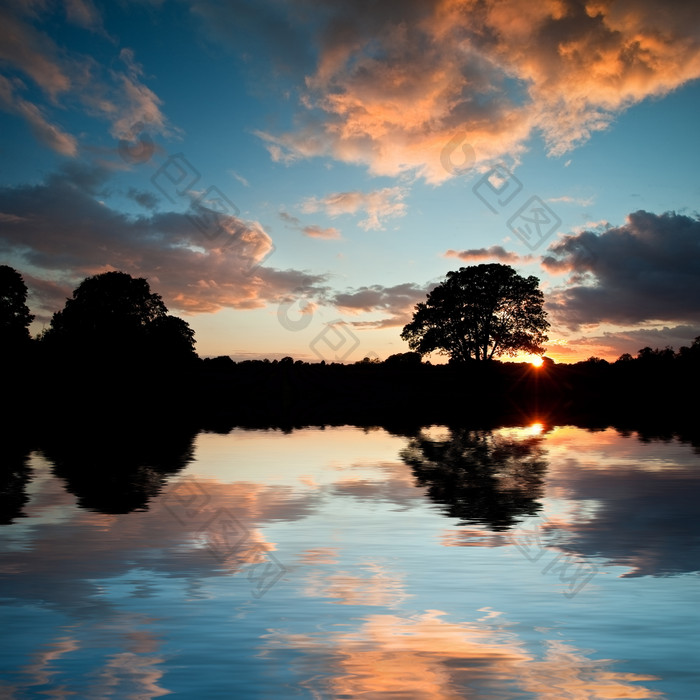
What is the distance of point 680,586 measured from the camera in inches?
319

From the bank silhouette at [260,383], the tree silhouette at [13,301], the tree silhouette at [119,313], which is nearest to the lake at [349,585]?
the bank silhouette at [260,383]

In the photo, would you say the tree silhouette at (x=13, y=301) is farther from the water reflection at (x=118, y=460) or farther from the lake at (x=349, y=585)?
the lake at (x=349, y=585)

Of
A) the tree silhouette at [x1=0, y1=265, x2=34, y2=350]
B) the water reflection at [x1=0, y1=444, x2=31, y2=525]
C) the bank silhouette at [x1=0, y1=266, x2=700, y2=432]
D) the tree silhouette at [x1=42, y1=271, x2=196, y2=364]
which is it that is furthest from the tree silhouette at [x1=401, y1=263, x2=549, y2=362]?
the water reflection at [x1=0, y1=444, x2=31, y2=525]

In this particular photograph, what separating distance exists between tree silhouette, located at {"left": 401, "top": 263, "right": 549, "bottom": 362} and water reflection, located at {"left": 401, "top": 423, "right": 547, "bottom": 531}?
149 ft

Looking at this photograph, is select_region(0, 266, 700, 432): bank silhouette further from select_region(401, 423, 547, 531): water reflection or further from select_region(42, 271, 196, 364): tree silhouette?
select_region(401, 423, 547, 531): water reflection

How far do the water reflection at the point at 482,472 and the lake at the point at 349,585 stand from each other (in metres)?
0.11

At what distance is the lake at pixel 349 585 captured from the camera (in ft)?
18.7

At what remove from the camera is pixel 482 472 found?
60.7 ft

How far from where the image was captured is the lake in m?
5.71

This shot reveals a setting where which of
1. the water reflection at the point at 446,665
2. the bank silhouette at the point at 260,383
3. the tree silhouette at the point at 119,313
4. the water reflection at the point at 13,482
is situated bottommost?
the water reflection at the point at 446,665

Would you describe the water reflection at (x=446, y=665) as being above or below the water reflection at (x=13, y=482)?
below

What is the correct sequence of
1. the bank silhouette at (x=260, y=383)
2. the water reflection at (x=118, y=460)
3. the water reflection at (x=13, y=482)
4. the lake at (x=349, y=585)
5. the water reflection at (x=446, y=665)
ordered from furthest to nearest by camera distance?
the bank silhouette at (x=260, y=383), the water reflection at (x=118, y=460), the water reflection at (x=13, y=482), the lake at (x=349, y=585), the water reflection at (x=446, y=665)

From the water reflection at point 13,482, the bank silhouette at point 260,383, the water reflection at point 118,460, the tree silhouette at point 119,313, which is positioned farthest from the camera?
the tree silhouette at point 119,313

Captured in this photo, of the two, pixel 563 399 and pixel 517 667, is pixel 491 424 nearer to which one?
pixel 563 399
